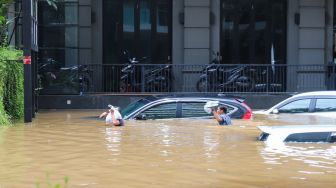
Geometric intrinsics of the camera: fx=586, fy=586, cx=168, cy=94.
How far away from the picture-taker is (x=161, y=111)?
481 inches

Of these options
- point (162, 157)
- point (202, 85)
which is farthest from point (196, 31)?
point (162, 157)

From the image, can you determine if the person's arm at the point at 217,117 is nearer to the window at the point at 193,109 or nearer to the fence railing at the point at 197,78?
the window at the point at 193,109

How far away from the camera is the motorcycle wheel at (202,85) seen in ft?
67.8

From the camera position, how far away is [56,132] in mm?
12102

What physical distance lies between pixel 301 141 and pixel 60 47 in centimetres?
1329

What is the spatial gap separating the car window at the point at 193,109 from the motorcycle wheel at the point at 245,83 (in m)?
8.59

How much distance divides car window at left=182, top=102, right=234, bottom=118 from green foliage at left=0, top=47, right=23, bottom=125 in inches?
189

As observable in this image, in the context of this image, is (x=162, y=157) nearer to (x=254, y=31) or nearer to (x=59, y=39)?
(x=59, y=39)

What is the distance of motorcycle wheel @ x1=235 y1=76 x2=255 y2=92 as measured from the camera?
2061 centimetres

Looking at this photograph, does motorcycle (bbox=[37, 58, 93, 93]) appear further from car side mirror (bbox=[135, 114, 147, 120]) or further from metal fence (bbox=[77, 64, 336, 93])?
car side mirror (bbox=[135, 114, 147, 120])

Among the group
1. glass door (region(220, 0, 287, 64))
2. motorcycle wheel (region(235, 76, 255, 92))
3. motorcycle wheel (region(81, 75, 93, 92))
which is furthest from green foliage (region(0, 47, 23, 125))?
glass door (region(220, 0, 287, 64))

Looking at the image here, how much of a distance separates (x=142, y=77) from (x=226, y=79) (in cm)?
299

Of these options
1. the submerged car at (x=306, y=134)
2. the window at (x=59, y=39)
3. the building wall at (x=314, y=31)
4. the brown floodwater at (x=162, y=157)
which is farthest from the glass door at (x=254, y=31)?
the submerged car at (x=306, y=134)

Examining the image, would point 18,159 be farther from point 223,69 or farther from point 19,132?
point 223,69
